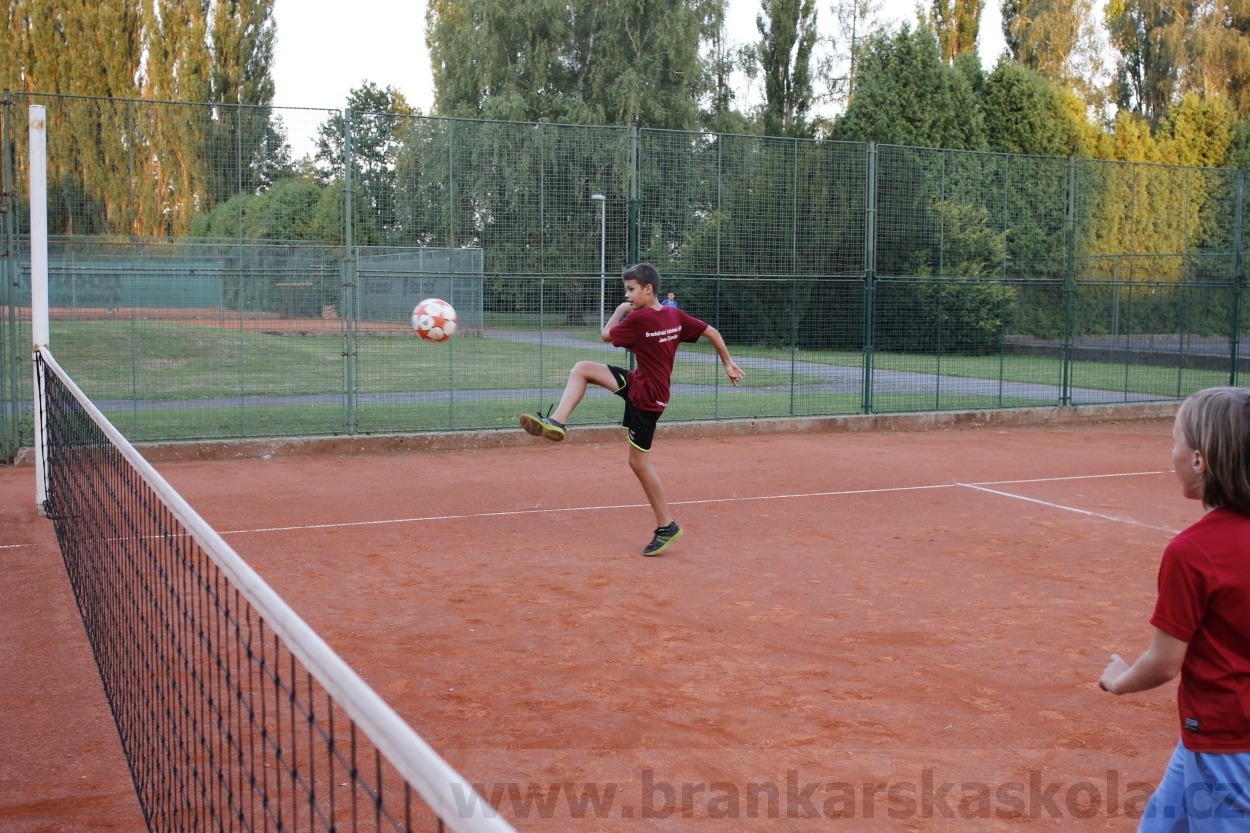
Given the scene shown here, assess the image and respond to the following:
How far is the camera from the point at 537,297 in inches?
553

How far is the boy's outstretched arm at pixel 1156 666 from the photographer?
2.34 metres

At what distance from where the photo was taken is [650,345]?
791 centimetres

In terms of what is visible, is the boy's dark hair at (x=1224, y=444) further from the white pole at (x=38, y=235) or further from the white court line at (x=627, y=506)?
the white pole at (x=38, y=235)

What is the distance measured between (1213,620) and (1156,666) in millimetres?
150

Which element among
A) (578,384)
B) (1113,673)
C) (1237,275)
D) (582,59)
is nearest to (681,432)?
(578,384)

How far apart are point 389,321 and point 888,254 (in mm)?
7567

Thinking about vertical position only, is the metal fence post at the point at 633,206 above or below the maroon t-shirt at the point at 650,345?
above

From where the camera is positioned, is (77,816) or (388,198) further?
(388,198)

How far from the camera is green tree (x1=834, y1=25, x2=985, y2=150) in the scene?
33.6 m

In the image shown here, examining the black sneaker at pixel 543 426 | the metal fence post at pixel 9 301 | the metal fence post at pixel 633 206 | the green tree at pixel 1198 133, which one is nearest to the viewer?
the black sneaker at pixel 543 426

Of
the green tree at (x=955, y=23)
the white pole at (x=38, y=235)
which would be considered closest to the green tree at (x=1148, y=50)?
the green tree at (x=955, y=23)

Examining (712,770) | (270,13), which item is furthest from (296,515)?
(270,13)

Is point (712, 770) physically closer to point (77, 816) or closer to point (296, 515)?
point (77, 816)

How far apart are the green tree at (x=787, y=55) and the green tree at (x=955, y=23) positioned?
17.5ft
